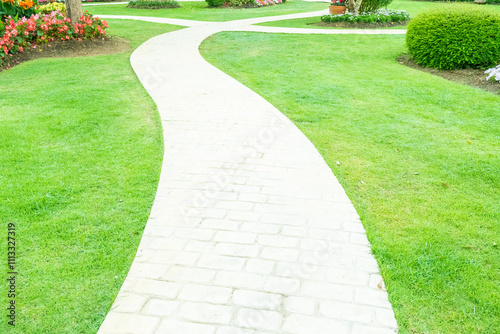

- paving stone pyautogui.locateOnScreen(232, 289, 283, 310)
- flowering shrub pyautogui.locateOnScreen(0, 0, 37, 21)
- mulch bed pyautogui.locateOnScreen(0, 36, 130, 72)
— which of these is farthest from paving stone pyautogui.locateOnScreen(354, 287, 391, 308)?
flowering shrub pyautogui.locateOnScreen(0, 0, 37, 21)

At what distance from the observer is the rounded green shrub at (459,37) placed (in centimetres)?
877

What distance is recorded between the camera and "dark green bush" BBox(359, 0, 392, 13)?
16.6m

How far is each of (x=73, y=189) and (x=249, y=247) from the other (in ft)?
6.67

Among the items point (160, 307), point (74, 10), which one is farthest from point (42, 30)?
point (160, 307)

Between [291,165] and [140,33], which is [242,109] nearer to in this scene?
[291,165]

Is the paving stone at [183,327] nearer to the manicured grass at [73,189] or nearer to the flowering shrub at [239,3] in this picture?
the manicured grass at [73,189]

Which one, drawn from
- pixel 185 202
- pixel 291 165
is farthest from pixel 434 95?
pixel 185 202

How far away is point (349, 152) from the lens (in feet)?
17.2

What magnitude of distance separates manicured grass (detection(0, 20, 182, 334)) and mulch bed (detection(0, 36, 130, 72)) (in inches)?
85.8

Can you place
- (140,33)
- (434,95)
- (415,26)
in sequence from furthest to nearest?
(140,33) → (415,26) → (434,95)

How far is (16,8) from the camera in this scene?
1083 cm

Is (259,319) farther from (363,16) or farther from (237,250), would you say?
(363,16)

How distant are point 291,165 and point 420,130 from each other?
2.24 m

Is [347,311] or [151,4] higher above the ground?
[151,4]
